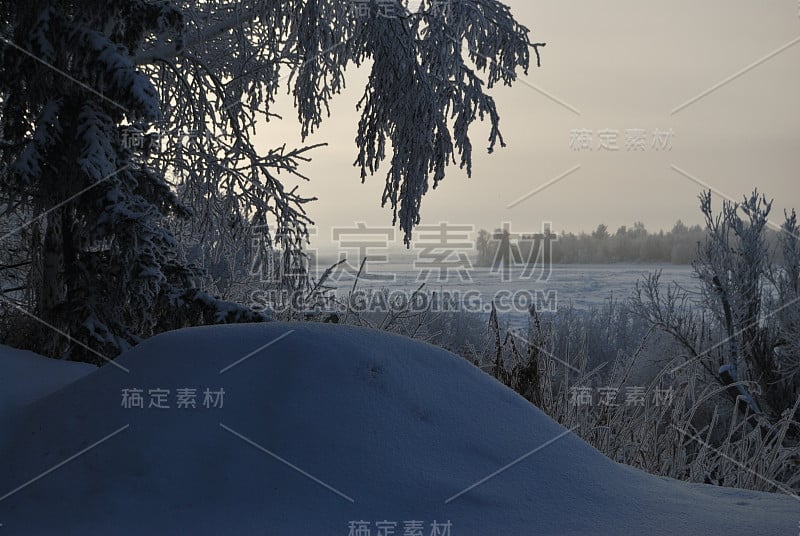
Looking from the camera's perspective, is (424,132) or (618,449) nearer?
(618,449)

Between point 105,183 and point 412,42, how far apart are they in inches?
114

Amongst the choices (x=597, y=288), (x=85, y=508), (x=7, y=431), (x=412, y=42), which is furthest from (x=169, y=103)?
(x=597, y=288)

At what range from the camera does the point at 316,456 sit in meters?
2.31

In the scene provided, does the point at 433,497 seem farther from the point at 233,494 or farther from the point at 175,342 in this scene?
the point at 175,342

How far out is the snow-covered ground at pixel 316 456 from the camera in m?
2.16

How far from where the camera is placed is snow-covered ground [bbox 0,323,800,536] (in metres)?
2.16

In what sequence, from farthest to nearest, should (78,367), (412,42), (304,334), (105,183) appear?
(412,42) < (105,183) < (78,367) < (304,334)

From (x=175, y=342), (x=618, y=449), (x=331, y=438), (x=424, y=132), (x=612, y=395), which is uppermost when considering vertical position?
(x=424, y=132)

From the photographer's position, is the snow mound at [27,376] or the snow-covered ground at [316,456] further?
the snow mound at [27,376]

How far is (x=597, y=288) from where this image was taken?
1967cm

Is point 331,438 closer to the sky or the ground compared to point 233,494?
closer to the sky

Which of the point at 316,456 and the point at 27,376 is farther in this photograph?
the point at 27,376

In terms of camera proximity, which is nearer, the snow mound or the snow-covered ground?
the snow-covered ground

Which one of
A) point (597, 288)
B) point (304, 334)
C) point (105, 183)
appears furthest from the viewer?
point (597, 288)
